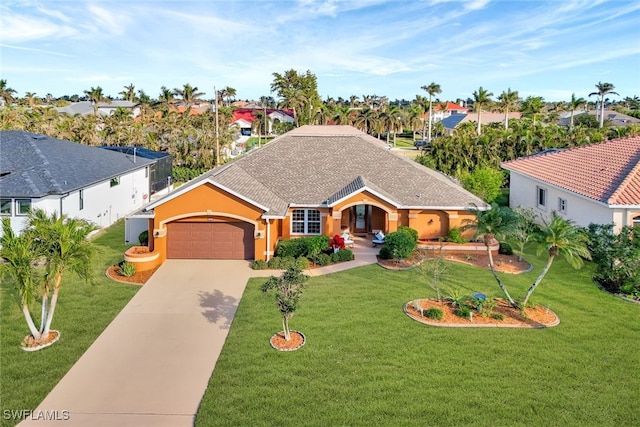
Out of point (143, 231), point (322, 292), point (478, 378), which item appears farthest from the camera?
point (143, 231)

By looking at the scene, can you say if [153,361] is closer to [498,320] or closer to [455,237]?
[498,320]

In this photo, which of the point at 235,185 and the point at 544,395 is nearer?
the point at 544,395

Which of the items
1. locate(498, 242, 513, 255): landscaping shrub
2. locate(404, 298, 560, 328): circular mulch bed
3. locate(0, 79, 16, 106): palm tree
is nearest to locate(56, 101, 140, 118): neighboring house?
locate(0, 79, 16, 106): palm tree

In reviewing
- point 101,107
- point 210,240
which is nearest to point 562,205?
point 210,240

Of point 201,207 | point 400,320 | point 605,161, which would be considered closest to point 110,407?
point 400,320

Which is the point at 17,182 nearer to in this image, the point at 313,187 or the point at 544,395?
the point at 313,187

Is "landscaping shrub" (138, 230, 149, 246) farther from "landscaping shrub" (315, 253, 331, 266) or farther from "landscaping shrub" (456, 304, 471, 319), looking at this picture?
"landscaping shrub" (456, 304, 471, 319)
